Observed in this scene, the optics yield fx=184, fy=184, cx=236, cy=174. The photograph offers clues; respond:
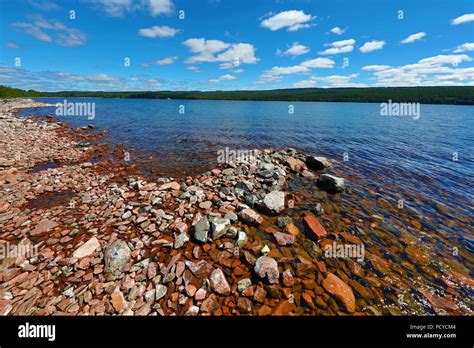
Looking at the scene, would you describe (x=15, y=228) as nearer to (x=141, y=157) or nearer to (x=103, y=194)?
(x=103, y=194)

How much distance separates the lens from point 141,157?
13.8 meters

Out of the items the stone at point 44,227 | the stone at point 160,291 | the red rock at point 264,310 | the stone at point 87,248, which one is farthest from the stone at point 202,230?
the stone at point 44,227

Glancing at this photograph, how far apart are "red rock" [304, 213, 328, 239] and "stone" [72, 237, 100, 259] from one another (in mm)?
6547

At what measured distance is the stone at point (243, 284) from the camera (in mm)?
4234

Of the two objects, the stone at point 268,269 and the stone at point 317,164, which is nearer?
the stone at point 268,269

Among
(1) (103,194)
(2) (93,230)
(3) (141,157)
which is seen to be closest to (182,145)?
(3) (141,157)

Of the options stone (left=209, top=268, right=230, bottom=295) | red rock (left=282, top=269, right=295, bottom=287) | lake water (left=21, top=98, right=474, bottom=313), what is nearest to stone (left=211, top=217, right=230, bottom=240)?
stone (left=209, top=268, right=230, bottom=295)

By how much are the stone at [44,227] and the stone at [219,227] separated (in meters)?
5.11

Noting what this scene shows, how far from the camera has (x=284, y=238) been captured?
5.87m

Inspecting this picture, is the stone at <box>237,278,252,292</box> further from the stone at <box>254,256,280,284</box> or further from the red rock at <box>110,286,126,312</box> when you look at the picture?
the red rock at <box>110,286,126,312</box>

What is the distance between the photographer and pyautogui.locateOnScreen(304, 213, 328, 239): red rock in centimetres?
620

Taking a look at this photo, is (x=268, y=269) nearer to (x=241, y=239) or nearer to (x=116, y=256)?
(x=241, y=239)

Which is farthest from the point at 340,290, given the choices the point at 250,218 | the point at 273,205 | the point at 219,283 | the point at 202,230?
the point at 202,230

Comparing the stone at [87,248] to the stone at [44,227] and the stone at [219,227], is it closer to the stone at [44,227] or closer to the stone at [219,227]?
A: the stone at [44,227]
